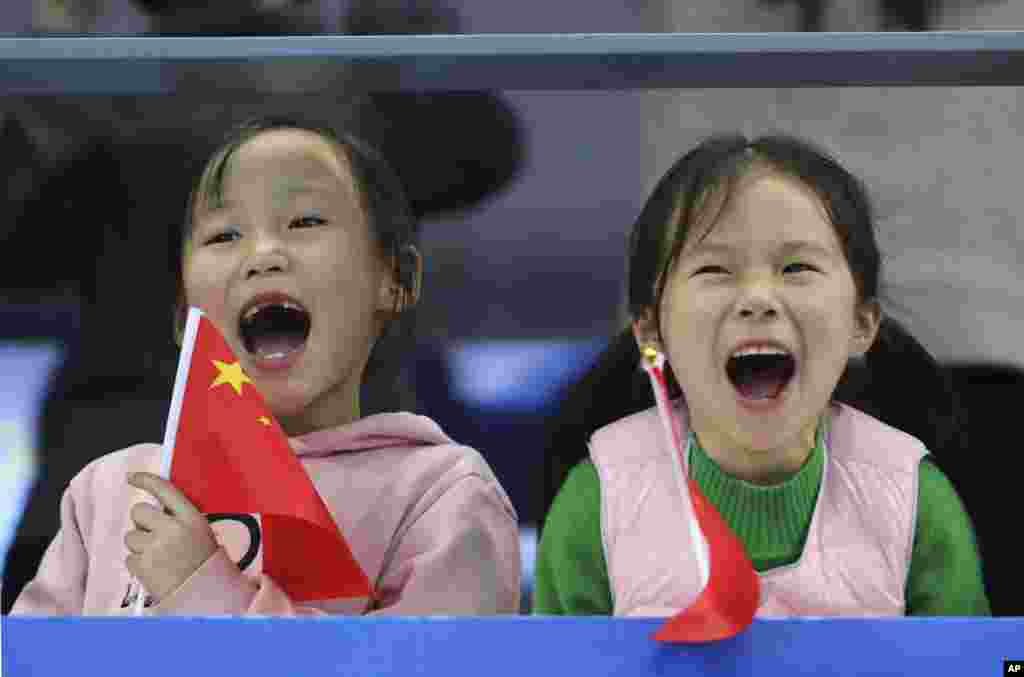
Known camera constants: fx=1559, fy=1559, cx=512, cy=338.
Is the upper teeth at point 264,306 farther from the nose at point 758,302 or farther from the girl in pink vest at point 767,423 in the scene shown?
A: the nose at point 758,302

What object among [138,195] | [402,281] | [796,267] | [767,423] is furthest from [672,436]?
[138,195]

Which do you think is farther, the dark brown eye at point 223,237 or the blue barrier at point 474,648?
the dark brown eye at point 223,237

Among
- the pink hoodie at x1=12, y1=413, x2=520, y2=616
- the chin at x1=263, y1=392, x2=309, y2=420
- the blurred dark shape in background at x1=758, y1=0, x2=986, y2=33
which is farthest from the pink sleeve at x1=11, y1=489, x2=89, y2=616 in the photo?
the blurred dark shape in background at x1=758, y1=0, x2=986, y2=33

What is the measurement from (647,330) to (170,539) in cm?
47

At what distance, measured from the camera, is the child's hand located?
1.37m

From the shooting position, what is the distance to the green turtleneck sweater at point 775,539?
4.60 ft

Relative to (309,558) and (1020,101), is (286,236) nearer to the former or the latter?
(309,558)

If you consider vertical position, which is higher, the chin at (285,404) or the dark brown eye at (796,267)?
the dark brown eye at (796,267)

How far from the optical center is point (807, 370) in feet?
4.59

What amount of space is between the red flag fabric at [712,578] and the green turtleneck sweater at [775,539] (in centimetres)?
2

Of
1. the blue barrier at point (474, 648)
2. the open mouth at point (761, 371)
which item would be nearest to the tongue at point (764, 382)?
the open mouth at point (761, 371)

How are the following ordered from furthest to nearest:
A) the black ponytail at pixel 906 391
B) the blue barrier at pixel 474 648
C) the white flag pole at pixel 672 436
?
the black ponytail at pixel 906 391
the white flag pole at pixel 672 436
the blue barrier at pixel 474 648

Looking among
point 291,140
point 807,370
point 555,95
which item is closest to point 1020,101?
point 807,370

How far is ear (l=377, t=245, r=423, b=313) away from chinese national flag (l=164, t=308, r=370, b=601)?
6.3 inches
